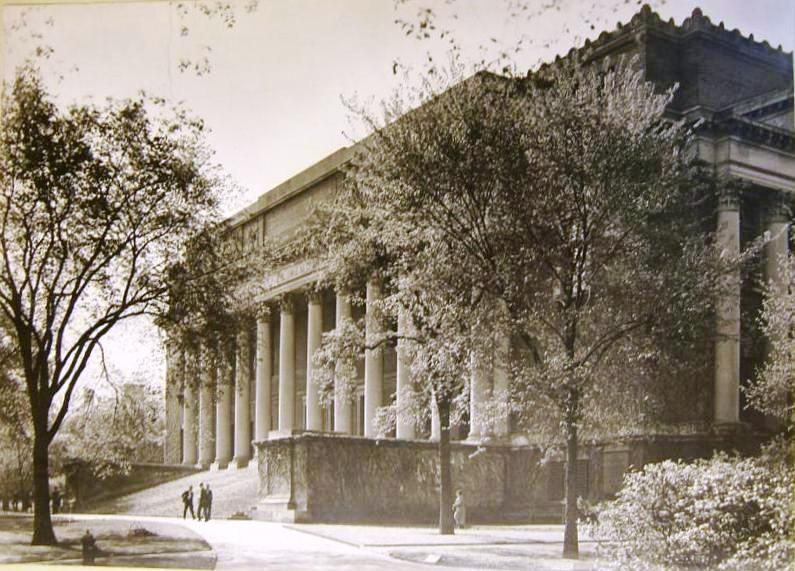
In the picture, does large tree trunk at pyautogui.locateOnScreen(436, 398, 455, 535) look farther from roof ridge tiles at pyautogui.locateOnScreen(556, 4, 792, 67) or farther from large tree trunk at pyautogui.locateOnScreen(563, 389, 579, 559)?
roof ridge tiles at pyautogui.locateOnScreen(556, 4, 792, 67)

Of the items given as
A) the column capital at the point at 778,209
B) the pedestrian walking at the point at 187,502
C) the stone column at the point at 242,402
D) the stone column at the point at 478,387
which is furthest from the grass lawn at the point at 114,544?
the column capital at the point at 778,209

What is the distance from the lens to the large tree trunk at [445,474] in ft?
36.7

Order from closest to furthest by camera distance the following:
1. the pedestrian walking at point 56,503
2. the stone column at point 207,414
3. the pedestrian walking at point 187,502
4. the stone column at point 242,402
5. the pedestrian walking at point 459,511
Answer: the pedestrian walking at point 56,503 → the stone column at point 207,414 → the stone column at point 242,402 → the pedestrian walking at point 187,502 → the pedestrian walking at point 459,511

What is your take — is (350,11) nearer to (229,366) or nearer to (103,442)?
(229,366)

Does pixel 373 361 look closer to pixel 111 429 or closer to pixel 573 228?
pixel 111 429

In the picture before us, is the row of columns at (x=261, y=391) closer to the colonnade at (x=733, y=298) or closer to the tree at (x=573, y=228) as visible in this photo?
the tree at (x=573, y=228)

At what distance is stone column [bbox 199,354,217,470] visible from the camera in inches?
415

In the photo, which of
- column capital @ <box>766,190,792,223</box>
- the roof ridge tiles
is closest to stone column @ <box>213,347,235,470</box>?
the roof ridge tiles

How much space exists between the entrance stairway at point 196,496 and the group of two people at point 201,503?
4 cm

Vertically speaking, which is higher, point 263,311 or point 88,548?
point 263,311

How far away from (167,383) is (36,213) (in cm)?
212

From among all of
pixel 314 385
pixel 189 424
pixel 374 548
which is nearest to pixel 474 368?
pixel 374 548

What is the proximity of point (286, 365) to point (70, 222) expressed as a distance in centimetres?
570

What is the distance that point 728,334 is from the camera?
8781mm
